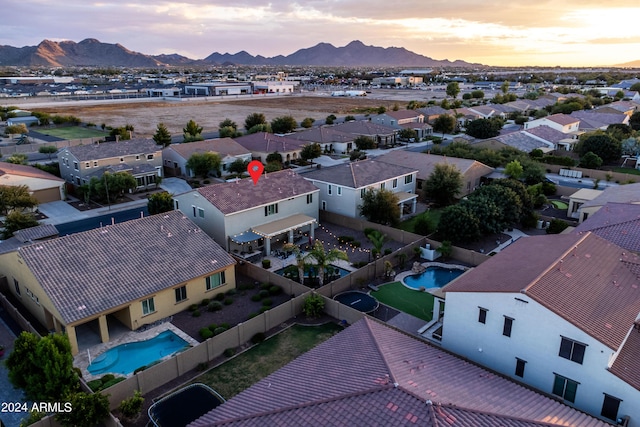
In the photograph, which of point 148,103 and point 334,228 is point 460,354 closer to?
point 334,228

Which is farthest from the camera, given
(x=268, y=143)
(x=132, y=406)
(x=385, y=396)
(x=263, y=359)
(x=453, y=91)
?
(x=453, y=91)

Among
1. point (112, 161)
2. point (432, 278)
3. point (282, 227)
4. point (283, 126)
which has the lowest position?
point (432, 278)

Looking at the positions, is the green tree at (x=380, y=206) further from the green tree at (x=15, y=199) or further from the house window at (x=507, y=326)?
the green tree at (x=15, y=199)

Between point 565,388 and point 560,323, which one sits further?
point 565,388

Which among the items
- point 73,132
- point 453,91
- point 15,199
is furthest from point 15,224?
point 453,91

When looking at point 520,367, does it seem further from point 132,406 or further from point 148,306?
point 148,306

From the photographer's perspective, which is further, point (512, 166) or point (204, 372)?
point (512, 166)

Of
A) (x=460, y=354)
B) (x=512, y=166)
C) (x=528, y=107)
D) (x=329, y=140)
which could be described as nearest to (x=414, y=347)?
(x=460, y=354)
